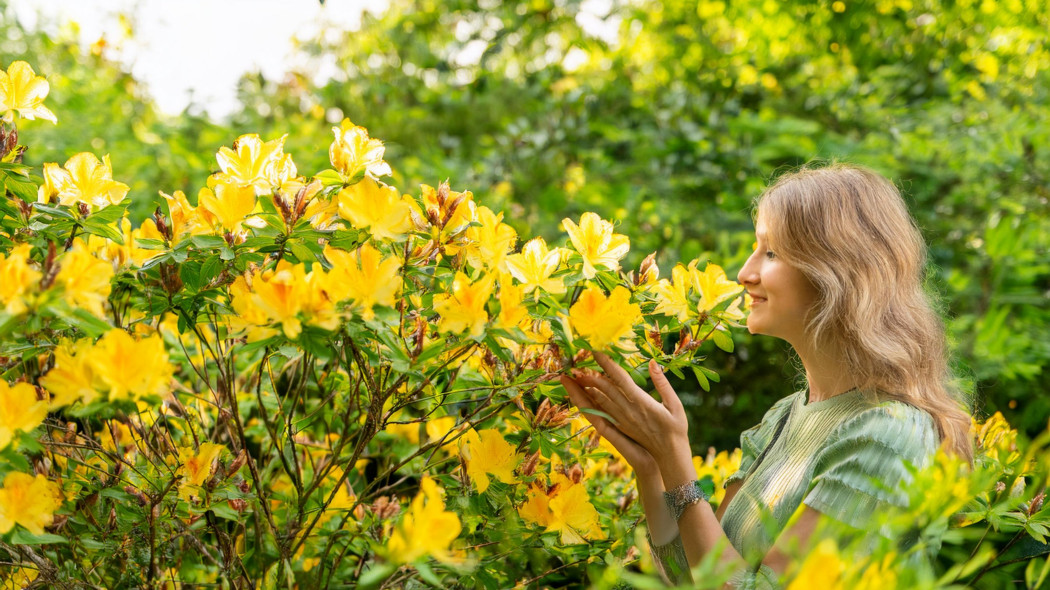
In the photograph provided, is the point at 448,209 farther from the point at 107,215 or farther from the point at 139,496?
the point at 139,496

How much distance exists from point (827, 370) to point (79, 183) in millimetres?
1377

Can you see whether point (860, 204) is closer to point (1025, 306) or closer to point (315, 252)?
point (315, 252)

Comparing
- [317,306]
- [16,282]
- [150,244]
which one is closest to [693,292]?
[317,306]

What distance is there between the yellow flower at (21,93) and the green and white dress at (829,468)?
1.25 meters

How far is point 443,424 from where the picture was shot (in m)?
1.60

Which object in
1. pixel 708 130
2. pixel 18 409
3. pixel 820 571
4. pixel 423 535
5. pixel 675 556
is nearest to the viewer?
pixel 820 571

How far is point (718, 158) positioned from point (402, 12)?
2746mm

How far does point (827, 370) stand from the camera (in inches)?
62.3

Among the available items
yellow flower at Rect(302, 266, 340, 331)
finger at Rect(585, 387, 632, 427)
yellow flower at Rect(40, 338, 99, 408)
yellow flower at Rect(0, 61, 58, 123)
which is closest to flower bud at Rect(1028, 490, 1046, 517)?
finger at Rect(585, 387, 632, 427)

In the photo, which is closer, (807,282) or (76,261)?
A: (76,261)

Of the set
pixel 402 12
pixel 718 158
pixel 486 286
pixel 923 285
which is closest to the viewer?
pixel 486 286

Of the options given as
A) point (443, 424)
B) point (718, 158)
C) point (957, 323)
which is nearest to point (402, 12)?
point (718, 158)

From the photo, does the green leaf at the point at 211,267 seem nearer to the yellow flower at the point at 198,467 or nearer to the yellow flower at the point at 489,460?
the yellow flower at the point at 198,467

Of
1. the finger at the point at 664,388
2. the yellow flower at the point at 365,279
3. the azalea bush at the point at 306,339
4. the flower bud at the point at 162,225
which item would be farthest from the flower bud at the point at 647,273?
the flower bud at the point at 162,225
